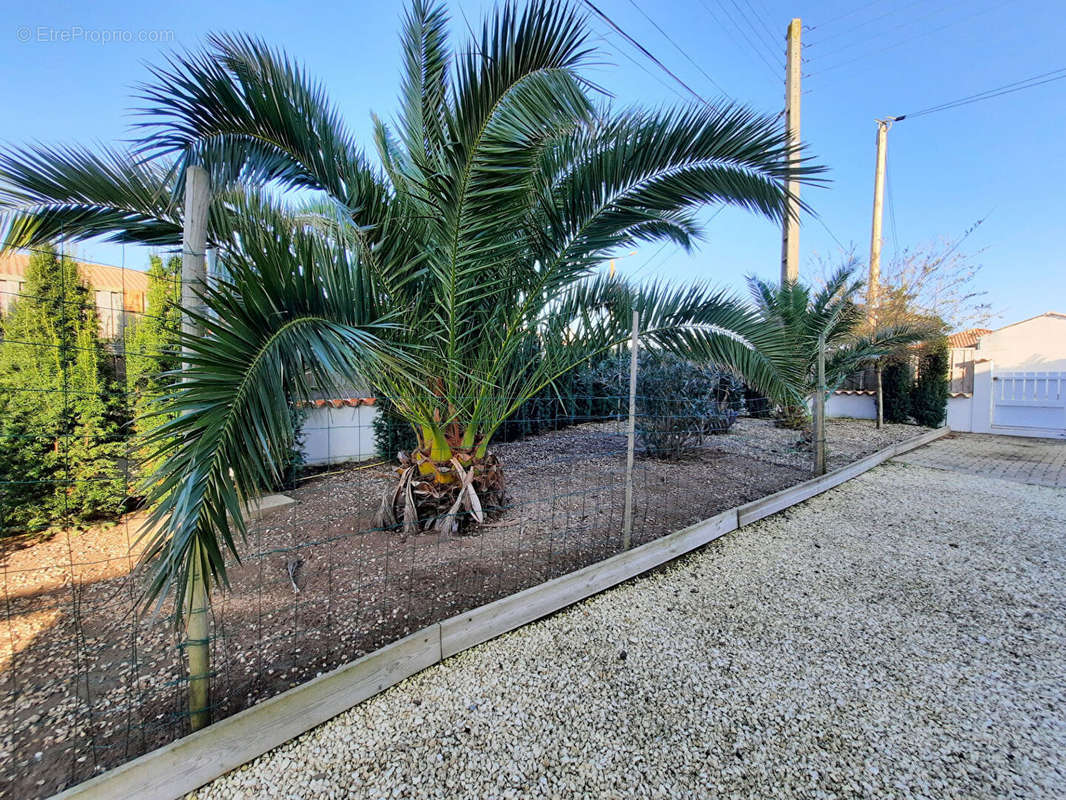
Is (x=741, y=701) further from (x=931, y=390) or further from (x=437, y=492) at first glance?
(x=931, y=390)

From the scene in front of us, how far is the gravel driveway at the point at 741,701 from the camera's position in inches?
60.6

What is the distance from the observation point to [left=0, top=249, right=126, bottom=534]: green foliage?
126 inches

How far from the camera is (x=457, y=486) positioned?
11.3ft

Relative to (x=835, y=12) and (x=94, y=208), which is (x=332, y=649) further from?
(x=835, y=12)

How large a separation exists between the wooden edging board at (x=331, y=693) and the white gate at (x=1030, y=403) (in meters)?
12.5

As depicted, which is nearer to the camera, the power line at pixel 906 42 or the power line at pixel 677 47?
the power line at pixel 677 47

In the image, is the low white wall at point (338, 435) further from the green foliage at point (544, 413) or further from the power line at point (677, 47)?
the power line at point (677, 47)

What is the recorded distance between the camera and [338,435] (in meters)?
6.06

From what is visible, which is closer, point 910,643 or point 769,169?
point 910,643

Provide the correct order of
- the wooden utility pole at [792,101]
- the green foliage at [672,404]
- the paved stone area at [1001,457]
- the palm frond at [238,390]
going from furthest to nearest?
the wooden utility pole at [792,101] → the paved stone area at [1001,457] → the green foliage at [672,404] → the palm frond at [238,390]

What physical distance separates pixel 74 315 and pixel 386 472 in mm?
3110

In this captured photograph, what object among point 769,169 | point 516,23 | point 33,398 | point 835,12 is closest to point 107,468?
point 33,398

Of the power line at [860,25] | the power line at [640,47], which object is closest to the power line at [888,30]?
the power line at [860,25]

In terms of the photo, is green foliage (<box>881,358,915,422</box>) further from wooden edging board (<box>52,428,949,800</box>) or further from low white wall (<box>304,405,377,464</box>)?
low white wall (<box>304,405,377,464</box>)
